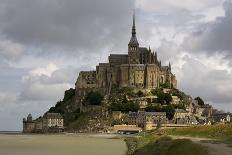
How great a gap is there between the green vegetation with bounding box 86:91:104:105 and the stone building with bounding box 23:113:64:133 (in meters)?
10.5

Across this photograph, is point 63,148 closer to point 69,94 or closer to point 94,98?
point 94,98

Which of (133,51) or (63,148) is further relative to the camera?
(133,51)

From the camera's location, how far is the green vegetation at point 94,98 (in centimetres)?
14888

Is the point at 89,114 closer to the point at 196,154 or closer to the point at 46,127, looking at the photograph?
the point at 46,127

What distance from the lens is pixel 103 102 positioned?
149 metres

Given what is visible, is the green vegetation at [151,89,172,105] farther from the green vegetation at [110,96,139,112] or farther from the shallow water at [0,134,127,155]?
the shallow water at [0,134,127,155]

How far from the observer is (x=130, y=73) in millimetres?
151250

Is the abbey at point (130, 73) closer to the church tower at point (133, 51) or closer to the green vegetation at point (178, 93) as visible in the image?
the church tower at point (133, 51)

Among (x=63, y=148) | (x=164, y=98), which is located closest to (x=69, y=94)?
(x=164, y=98)

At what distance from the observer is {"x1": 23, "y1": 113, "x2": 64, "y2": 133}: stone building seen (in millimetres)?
153125

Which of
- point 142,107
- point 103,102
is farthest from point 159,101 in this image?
point 103,102

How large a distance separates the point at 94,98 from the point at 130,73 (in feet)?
41.1

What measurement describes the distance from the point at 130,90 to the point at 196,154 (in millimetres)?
122672

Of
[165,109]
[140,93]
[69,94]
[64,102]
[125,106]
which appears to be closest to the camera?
[165,109]
